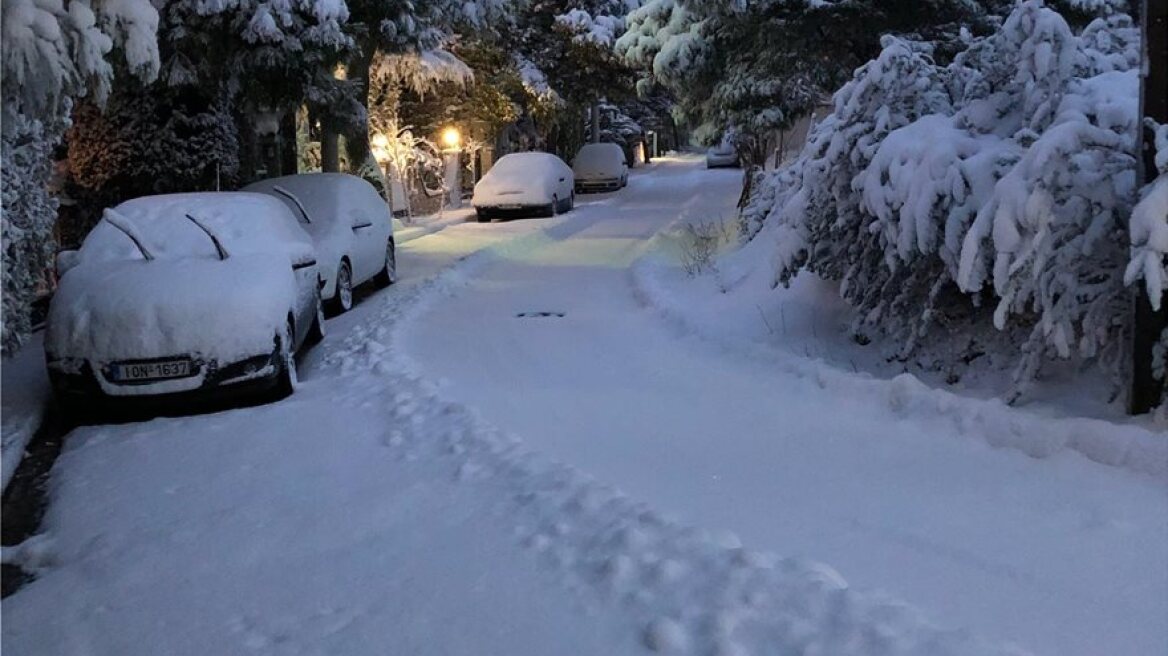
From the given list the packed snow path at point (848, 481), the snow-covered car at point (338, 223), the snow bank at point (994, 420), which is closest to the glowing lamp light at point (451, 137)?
the snow-covered car at point (338, 223)

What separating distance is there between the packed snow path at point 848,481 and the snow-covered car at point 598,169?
86.4 feet

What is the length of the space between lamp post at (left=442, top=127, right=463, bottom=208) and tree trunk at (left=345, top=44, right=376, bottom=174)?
5512 mm

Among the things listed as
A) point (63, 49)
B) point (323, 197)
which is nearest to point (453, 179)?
point (323, 197)

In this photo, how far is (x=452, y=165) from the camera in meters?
27.2

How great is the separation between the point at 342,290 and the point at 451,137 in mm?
15525

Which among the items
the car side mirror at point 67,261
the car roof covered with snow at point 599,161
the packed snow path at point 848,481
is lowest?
the packed snow path at point 848,481

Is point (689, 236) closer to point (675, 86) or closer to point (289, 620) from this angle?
point (675, 86)

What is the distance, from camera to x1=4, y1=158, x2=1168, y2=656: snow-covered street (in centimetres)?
345

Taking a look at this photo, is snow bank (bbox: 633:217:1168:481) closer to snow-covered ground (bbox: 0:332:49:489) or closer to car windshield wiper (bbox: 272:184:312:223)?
car windshield wiper (bbox: 272:184:312:223)

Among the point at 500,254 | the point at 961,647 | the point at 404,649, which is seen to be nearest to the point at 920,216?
the point at 961,647

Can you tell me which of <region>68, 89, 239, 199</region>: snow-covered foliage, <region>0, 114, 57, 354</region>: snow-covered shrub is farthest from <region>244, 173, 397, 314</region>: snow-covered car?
<region>68, 89, 239, 199</region>: snow-covered foliage

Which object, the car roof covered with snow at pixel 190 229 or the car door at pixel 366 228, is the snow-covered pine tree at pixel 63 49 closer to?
the car roof covered with snow at pixel 190 229

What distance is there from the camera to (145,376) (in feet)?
21.2

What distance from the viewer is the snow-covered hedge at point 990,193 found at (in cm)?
524
